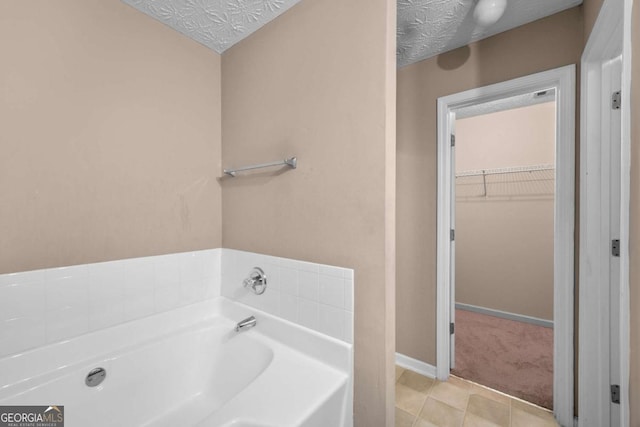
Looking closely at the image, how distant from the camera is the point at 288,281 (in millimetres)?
1379

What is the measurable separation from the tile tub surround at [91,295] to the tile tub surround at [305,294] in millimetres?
345

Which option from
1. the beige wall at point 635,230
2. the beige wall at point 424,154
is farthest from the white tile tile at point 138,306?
the beige wall at point 635,230

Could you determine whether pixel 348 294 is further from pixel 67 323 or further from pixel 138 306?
pixel 67 323

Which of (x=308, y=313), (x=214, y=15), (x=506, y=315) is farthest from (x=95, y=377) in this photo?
(x=506, y=315)

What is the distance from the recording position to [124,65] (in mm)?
1360

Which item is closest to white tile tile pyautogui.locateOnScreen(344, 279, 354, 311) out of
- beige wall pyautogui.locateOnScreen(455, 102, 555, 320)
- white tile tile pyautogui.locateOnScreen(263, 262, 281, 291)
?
white tile tile pyautogui.locateOnScreen(263, 262, 281, 291)

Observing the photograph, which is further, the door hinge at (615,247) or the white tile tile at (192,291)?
the white tile tile at (192,291)

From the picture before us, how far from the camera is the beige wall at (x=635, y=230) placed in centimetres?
73

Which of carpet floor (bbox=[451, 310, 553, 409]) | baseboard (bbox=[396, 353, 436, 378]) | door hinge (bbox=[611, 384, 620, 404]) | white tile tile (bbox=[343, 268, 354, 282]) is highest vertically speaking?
white tile tile (bbox=[343, 268, 354, 282])

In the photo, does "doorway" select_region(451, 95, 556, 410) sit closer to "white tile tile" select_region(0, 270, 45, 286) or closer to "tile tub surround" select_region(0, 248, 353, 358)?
"tile tub surround" select_region(0, 248, 353, 358)

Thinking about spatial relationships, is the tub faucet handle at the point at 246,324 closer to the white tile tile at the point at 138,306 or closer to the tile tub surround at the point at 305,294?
the tile tub surround at the point at 305,294

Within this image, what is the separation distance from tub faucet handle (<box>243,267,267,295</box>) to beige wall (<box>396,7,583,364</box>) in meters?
1.11

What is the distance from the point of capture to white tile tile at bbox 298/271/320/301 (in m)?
1.28

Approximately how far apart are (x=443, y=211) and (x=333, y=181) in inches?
40.4
